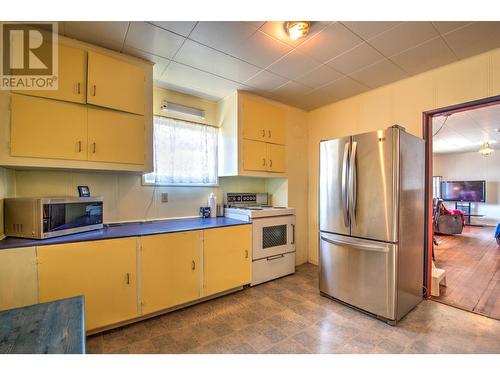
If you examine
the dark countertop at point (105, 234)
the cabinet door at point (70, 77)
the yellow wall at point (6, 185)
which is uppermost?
the cabinet door at point (70, 77)

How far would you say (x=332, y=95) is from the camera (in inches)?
123

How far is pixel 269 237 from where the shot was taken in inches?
118

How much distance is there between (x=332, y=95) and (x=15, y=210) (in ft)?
11.7

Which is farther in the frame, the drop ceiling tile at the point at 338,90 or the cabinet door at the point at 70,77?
the drop ceiling tile at the point at 338,90

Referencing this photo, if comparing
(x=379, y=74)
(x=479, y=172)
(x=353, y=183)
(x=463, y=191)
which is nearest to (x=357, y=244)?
(x=353, y=183)

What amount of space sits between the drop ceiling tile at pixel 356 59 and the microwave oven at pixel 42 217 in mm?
2745

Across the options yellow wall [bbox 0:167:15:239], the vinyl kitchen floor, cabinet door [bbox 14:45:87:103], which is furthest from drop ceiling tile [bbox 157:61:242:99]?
the vinyl kitchen floor

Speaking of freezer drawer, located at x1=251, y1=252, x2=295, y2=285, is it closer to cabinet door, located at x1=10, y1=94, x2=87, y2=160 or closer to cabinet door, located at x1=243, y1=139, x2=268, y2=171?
cabinet door, located at x1=243, y1=139, x2=268, y2=171

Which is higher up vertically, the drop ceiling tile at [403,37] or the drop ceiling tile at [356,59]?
the drop ceiling tile at [356,59]

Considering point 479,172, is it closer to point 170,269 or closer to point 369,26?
point 369,26

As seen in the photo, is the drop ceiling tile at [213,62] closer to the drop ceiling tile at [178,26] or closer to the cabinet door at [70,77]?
the drop ceiling tile at [178,26]

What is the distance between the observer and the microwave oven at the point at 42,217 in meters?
1.67

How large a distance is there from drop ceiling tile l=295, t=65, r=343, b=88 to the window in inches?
54.0

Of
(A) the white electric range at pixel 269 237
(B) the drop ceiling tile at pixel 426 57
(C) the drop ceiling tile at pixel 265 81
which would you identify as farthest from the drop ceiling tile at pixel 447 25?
(A) the white electric range at pixel 269 237
